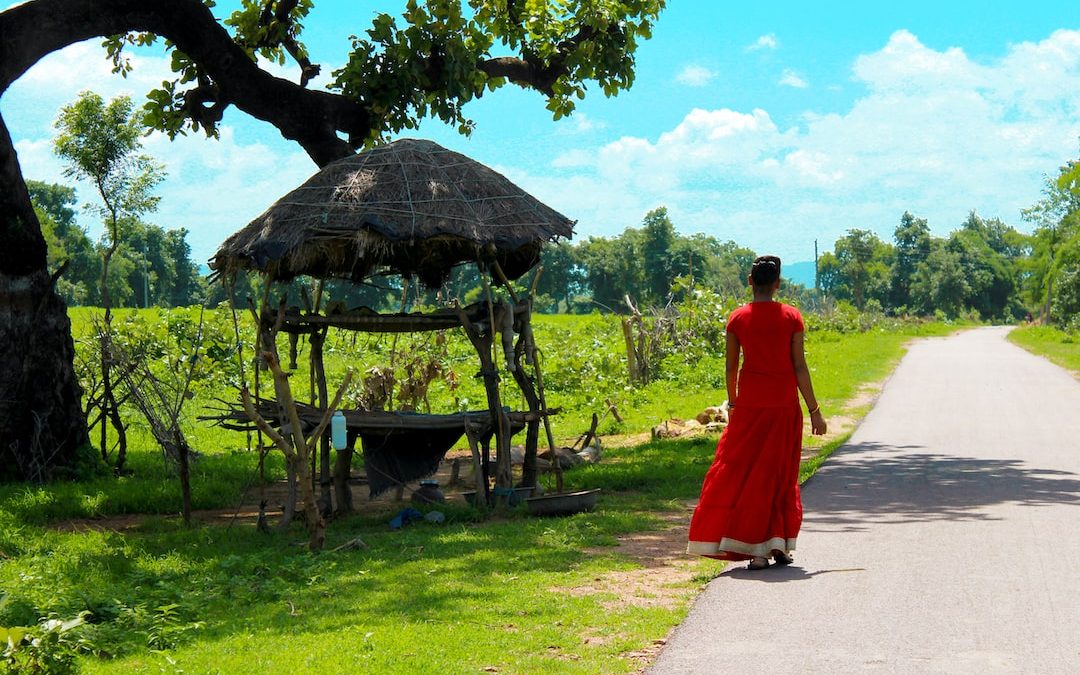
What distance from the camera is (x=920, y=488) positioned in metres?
11.4

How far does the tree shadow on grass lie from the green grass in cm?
1561

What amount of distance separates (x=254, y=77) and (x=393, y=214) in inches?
229

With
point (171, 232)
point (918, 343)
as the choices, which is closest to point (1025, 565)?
point (918, 343)

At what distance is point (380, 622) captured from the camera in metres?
6.60

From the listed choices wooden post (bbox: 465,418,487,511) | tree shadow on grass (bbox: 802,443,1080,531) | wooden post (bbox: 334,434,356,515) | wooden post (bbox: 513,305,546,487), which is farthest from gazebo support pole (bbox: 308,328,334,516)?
tree shadow on grass (bbox: 802,443,1080,531)

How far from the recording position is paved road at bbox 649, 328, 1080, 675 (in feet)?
18.2

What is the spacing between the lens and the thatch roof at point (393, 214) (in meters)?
10.2

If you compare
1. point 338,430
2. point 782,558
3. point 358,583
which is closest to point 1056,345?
point 338,430

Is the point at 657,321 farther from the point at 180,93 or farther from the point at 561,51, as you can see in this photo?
the point at 180,93

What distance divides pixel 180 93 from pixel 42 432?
515 centimetres

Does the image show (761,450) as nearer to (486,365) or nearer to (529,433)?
(486,365)

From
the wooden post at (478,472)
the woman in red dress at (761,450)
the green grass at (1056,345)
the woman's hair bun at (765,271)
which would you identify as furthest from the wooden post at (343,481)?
the green grass at (1056,345)

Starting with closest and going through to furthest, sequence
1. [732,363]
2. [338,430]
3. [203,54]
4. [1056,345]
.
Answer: [732,363] → [338,430] → [203,54] → [1056,345]

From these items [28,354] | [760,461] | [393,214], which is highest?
[393,214]
